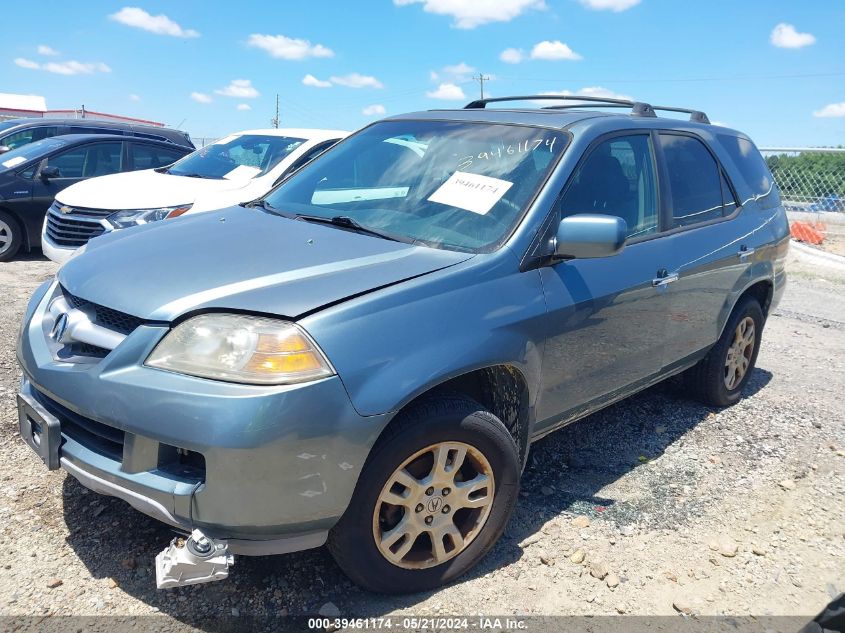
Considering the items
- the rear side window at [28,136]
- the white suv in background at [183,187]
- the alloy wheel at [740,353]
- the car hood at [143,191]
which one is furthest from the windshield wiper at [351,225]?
the rear side window at [28,136]

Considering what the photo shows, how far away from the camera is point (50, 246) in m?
6.71

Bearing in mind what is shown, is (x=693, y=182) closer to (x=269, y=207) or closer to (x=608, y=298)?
(x=608, y=298)

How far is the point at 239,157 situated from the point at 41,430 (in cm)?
539

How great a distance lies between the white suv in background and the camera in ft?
20.9

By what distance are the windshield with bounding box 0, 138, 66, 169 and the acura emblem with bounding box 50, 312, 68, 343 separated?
672 centimetres

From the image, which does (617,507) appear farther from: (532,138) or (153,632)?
(153,632)

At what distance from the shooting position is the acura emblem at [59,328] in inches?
99.6

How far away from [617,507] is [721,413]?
1.71 meters

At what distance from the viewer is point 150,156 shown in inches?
368

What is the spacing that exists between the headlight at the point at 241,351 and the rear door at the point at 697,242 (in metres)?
2.20

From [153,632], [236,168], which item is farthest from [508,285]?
[236,168]

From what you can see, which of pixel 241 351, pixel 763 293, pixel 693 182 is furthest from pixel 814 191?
pixel 241 351

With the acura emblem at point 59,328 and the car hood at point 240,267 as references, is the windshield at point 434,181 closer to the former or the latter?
the car hood at point 240,267

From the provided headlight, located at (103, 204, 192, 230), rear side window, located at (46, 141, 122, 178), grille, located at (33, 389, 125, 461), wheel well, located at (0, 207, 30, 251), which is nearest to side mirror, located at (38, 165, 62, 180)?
rear side window, located at (46, 141, 122, 178)
